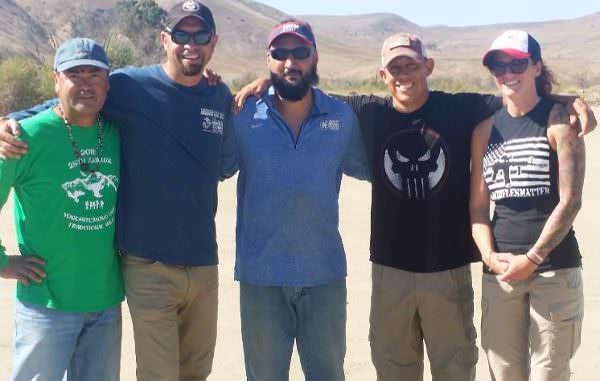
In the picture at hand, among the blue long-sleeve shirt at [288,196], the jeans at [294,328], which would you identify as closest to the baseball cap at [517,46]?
the blue long-sleeve shirt at [288,196]

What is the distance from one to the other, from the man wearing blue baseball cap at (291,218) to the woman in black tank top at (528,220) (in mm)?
798

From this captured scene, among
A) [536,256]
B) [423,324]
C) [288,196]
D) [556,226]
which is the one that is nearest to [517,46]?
[556,226]

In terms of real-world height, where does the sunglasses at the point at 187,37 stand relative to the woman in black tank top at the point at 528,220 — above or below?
above

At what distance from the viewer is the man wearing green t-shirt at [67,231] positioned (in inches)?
160

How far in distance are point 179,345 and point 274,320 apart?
575 millimetres

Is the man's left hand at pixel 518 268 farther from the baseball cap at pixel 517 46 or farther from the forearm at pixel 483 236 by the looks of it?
the baseball cap at pixel 517 46

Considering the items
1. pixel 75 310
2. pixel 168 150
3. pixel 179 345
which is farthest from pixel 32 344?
pixel 168 150

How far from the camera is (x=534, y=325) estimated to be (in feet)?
14.6

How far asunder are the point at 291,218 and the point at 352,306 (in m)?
3.51

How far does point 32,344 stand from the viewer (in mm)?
4051

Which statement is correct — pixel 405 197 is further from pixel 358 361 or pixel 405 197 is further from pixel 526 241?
pixel 358 361

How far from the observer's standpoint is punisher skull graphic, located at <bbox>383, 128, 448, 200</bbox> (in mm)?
4648

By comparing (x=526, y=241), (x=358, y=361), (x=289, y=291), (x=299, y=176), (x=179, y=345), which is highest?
(x=299, y=176)

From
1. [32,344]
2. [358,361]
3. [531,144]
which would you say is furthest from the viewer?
[358,361]
